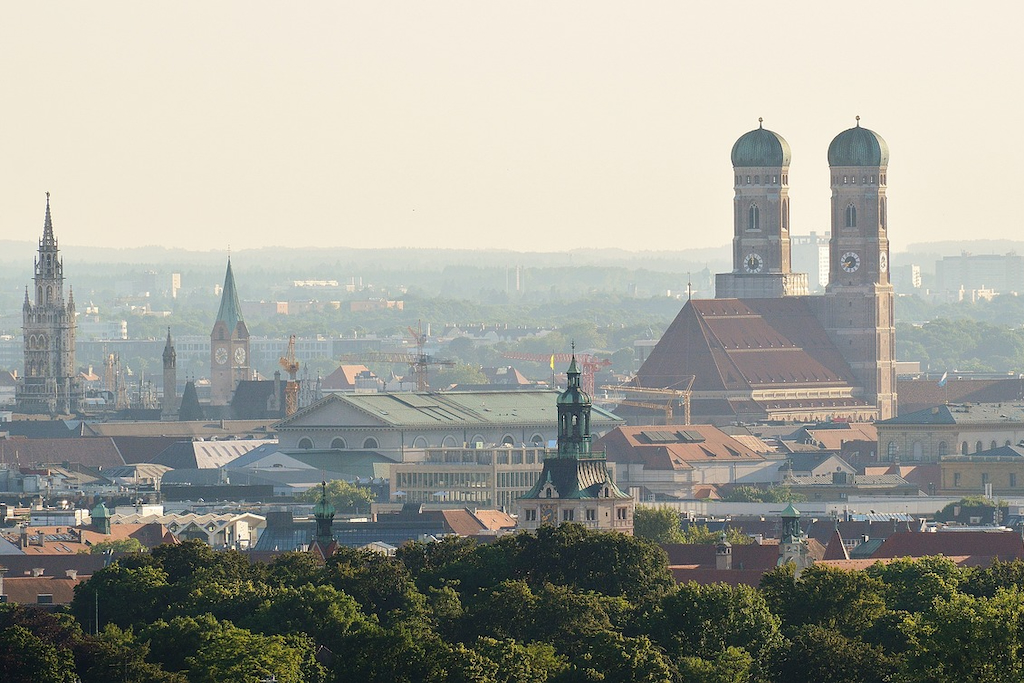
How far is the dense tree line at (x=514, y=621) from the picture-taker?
3127 inches

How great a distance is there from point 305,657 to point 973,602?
1319cm

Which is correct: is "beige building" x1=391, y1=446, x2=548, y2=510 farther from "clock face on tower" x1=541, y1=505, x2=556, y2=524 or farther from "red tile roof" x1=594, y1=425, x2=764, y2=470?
"clock face on tower" x1=541, y1=505, x2=556, y2=524

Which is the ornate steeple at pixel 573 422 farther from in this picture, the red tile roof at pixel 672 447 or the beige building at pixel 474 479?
the red tile roof at pixel 672 447

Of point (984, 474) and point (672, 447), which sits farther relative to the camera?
point (672, 447)

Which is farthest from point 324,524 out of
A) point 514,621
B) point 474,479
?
point 474,479

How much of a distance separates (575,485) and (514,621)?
21.1m

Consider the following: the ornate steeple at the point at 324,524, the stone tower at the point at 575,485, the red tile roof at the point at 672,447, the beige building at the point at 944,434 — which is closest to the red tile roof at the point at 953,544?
the stone tower at the point at 575,485

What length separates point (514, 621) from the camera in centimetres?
9000

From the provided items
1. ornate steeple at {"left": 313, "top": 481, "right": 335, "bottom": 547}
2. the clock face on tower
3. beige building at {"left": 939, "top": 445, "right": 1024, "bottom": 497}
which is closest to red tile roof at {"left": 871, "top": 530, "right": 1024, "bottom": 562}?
the clock face on tower

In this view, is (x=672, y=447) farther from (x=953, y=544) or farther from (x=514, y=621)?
(x=514, y=621)

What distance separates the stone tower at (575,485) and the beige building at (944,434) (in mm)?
73445

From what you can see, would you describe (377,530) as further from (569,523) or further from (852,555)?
(569,523)

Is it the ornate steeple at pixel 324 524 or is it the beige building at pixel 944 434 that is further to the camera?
the beige building at pixel 944 434

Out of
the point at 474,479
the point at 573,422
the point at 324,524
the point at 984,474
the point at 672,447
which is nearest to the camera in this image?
the point at 573,422
